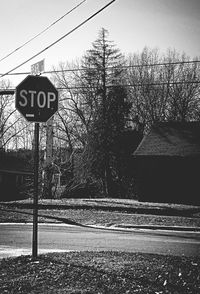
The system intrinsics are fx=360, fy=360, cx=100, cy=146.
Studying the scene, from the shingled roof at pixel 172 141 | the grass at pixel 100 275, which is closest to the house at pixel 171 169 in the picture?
the shingled roof at pixel 172 141

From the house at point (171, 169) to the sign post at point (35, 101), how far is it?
19.7 meters

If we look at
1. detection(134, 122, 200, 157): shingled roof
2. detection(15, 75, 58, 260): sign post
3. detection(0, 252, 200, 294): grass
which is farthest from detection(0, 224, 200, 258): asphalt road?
detection(134, 122, 200, 157): shingled roof

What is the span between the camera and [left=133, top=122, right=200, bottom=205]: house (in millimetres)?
25906

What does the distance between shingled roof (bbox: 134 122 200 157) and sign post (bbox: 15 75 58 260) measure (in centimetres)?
1965

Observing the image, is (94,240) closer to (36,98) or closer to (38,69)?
(38,69)

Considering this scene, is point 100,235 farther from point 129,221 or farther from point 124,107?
point 124,107

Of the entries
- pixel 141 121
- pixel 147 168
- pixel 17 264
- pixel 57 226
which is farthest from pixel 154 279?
pixel 141 121

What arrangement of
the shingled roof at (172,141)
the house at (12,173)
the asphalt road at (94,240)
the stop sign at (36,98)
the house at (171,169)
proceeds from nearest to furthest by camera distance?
the stop sign at (36,98) < the asphalt road at (94,240) < the house at (171,169) < the shingled roof at (172,141) < the house at (12,173)

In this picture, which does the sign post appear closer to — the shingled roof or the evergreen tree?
the shingled roof

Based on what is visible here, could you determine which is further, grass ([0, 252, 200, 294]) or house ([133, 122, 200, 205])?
house ([133, 122, 200, 205])

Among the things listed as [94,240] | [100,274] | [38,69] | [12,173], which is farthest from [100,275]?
[12,173]

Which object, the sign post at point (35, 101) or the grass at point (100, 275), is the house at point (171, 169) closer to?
the grass at point (100, 275)

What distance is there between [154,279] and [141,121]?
1535 inches

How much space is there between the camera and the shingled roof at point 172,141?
26172 millimetres
